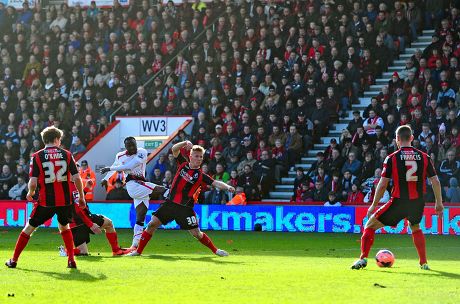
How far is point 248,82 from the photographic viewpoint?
28.8 metres

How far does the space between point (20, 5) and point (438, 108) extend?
688 inches

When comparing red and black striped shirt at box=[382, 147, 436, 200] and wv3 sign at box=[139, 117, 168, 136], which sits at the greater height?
wv3 sign at box=[139, 117, 168, 136]

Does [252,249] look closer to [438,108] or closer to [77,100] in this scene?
[438,108]

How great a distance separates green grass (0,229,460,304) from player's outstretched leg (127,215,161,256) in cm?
26

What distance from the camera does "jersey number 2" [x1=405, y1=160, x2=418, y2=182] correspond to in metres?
13.1

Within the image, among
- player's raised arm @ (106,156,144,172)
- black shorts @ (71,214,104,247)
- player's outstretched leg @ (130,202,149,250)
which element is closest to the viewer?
black shorts @ (71,214,104,247)

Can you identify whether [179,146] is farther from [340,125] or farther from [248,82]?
[248,82]

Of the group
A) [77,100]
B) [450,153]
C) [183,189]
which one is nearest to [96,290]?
[183,189]

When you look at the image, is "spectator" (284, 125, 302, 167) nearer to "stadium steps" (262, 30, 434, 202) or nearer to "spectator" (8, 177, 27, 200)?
"stadium steps" (262, 30, 434, 202)

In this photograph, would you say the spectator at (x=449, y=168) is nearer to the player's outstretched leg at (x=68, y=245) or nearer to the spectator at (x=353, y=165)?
the spectator at (x=353, y=165)

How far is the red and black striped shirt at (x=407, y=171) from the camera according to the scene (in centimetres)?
1315

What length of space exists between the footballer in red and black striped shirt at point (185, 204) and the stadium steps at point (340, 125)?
10278 mm

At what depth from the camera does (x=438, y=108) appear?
24859mm

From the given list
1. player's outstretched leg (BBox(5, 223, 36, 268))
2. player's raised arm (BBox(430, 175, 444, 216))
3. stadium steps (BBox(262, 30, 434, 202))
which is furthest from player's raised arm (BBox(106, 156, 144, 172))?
stadium steps (BBox(262, 30, 434, 202))
